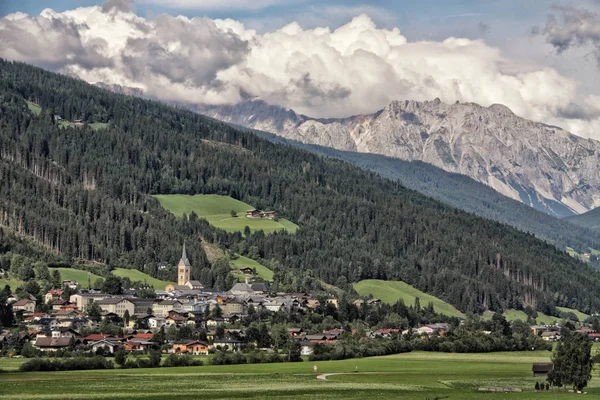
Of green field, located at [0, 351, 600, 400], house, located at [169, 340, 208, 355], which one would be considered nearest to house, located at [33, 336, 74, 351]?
house, located at [169, 340, 208, 355]

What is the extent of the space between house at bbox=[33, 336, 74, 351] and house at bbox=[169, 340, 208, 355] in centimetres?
1732

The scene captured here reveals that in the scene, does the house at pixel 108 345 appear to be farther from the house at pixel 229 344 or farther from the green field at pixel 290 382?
the green field at pixel 290 382

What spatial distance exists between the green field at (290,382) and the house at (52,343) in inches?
707

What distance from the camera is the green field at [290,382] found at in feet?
362

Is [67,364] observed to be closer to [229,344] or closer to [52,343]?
[52,343]

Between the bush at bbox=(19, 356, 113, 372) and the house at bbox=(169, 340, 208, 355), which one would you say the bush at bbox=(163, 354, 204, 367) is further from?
the house at bbox=(169, 340, 208, 355)

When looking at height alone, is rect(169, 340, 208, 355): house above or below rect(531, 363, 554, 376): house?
below

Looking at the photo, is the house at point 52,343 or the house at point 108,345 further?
the house at point 52,343

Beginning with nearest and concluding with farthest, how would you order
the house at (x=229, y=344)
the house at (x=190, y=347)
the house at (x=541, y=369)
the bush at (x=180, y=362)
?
the house at (x=541, y=369) < the bush at (x=180, y=362) < the house at (x=190, y=347) < the house at (x=229, y=344)

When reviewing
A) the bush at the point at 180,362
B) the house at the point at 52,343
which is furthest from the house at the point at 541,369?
the house at the point at 52,343

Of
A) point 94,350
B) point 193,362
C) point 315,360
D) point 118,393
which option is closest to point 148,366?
point 193,362

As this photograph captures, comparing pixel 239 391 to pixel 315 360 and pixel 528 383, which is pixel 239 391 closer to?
pixel 528 383

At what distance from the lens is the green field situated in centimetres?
11019

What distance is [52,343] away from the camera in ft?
571
